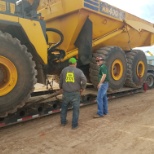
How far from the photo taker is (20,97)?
446cm

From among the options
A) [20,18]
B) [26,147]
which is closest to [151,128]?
[26,147]

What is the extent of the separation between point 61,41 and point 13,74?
7.16ft

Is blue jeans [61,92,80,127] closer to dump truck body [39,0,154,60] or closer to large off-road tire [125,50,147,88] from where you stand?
dump truck body [39,0,154,60]

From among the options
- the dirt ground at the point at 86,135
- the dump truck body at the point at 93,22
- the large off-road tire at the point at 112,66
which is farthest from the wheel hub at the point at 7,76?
the large off-road tire at the point at 112,66

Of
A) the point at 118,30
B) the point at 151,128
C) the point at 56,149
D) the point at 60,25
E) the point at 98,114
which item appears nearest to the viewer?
the point at 56,149

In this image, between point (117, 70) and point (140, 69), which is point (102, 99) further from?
point (140, 69)

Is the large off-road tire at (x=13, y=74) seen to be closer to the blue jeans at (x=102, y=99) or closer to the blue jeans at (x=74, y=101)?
the blue jeans at (x=74, y=101)

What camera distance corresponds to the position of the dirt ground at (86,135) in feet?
12.6

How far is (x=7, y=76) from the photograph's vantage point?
4344mm

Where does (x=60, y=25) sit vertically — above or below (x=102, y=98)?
above

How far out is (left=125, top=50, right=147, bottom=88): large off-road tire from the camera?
320 inches

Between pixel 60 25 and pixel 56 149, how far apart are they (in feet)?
11.9

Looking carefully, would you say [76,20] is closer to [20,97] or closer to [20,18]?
[20,18]

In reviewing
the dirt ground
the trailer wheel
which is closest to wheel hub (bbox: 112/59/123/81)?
the dirt ground
